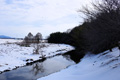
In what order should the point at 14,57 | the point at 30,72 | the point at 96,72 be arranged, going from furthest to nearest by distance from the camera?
the point at 14,57 < the point at 30,72 < the point at 96,72

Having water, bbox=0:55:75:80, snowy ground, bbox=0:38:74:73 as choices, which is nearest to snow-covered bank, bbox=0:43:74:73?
snowy ground, bbox=0:38:74:73

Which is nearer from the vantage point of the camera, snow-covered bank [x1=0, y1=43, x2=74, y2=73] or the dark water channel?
the dark water channel

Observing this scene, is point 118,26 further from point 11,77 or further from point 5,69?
point 5,69

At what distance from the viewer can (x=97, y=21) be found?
690 centimetres

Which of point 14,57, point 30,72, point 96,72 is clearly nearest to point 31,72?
point 30,72

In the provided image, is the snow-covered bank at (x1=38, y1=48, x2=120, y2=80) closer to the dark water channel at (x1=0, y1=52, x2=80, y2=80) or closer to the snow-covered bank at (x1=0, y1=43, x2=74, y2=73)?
the dark water channel at (x1=0, y1=52, x2=80, y2=80)

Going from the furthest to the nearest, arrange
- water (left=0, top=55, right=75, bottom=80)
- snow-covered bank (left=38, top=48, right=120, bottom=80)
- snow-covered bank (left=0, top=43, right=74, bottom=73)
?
snow-covered bank (left=0, top=43, right=74, bottom=73), water (left=0, top=55, right=75, bottom=80), snow-covered bank (left=38, top=48, right=120, bottom=80)

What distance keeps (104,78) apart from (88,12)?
12.4 ft

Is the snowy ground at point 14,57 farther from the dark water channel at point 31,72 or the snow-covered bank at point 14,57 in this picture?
the dark water channel at point 31,72

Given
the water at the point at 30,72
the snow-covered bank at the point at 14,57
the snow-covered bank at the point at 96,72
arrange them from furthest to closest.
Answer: the snow-covered bank at the point at 14,57
the water at the point at 30,72
the snow-covered bank at the point at 96,72

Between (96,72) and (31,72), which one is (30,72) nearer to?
(31,72)

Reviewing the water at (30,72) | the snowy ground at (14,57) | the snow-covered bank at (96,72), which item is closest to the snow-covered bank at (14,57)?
the snowy ground at (14,57)

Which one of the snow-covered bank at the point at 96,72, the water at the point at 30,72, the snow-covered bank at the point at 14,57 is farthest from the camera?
the snow-covered bank at the point at 14,57

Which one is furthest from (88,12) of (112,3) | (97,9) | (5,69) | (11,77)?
(5,69)
